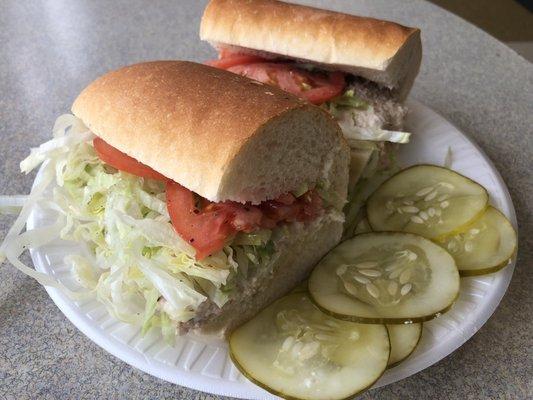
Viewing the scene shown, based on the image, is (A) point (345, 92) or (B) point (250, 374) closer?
(B) point (250, 374)

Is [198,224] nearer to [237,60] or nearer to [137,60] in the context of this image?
[237,60]

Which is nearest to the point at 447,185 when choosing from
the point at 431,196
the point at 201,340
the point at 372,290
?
the point at 431,196

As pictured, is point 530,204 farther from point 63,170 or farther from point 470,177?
point 63,170

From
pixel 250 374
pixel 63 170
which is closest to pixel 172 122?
pixel 63 170

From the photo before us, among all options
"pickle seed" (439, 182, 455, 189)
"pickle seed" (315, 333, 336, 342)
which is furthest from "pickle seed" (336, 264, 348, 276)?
"pickle seed" (439, 182, 455, 189)

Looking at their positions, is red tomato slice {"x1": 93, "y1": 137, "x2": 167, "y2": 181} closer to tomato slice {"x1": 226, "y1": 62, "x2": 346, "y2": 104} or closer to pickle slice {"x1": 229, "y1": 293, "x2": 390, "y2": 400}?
pickle slice {"x1": 229, "y1": 293, "x2": 390, "y2": 400}

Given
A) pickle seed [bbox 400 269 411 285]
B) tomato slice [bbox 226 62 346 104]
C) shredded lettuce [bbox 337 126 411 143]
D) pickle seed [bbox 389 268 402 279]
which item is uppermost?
tomato slice [bbox 226 62 346 104]
